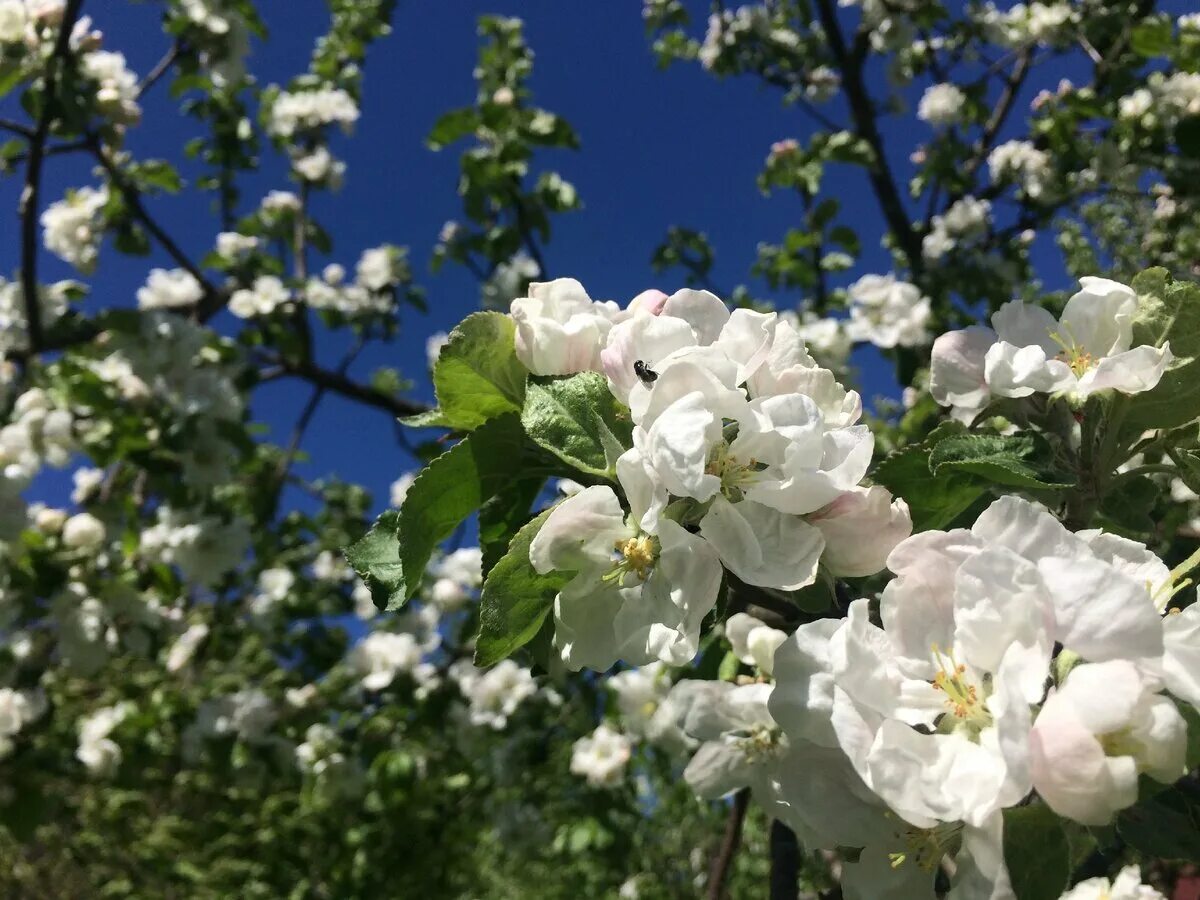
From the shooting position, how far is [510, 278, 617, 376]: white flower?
0.79 meters

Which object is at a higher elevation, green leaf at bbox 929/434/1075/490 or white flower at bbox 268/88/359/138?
white flower at bbox 268/88/359/138

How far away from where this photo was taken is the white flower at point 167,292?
3680 millimetres

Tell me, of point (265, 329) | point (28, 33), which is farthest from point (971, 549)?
point (265, 329)

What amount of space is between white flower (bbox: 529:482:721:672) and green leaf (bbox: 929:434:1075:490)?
9.1 inches

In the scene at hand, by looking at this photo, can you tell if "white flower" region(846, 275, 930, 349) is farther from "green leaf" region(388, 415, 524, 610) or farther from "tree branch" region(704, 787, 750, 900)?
"green leaf" region(388, 415, 524, 610)

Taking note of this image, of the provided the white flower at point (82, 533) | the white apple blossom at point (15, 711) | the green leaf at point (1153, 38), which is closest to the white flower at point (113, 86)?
the white flower at point (82, 533)

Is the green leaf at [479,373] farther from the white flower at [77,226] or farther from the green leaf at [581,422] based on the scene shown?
the white flower at [77,226]

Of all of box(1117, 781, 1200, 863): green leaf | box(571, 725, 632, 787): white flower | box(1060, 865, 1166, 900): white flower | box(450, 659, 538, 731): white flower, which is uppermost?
box(450, 659, 538, 731): white flower

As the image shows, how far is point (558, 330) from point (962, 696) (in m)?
0.45

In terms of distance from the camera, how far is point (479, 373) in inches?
32.7

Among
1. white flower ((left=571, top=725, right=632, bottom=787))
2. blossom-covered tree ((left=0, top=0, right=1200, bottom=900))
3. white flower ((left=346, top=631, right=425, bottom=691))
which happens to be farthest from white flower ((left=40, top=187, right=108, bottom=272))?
white flower ((left=571, top=725, right=632, bottom=787))

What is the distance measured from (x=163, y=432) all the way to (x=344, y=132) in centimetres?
232

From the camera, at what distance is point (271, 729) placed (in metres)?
3.18

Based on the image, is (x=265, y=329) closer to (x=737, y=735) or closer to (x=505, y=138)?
(x=505, y=138)
